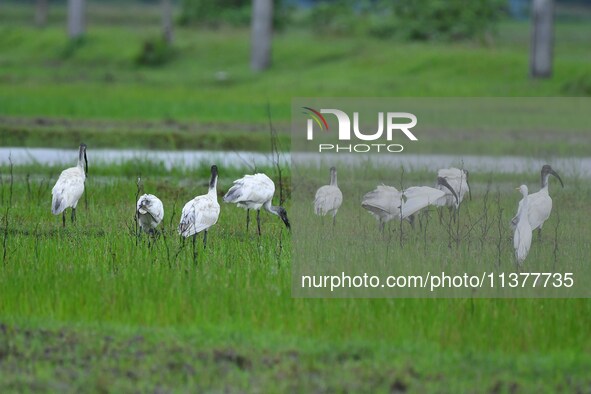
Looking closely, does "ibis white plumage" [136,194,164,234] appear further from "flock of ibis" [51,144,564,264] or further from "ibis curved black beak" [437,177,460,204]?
"ibis curved black beak" [437,177,460,204]

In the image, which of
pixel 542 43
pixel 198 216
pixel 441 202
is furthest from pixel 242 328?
pixel 542 43

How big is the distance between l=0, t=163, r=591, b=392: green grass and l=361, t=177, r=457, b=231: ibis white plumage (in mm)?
300

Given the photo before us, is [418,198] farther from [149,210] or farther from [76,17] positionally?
[76,17]

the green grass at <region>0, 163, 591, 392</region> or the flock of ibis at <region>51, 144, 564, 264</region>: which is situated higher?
the flock of ibis at <region>51, 144, 564, 264</region>

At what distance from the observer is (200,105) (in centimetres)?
2233

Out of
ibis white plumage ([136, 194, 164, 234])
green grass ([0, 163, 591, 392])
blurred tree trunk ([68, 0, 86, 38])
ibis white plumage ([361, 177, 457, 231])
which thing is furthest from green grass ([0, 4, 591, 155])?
green grass ([0, 163, 591, 392])

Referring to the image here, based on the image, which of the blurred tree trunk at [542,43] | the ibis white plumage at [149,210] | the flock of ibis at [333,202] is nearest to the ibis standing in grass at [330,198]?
the flock of ibis at [333,202]

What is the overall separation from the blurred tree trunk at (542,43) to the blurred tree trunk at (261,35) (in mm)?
6504

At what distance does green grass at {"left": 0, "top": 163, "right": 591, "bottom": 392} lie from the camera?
6570 millimetres

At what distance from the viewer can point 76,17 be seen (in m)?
36.2

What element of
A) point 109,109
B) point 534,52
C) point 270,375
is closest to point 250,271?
point 270,375

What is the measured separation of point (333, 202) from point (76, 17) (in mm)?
27726

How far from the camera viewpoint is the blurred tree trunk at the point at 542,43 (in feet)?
82.6

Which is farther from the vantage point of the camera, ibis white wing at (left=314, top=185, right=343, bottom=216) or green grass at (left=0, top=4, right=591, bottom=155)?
green grass at (left=0, top=4, right=591, bottom=155)
